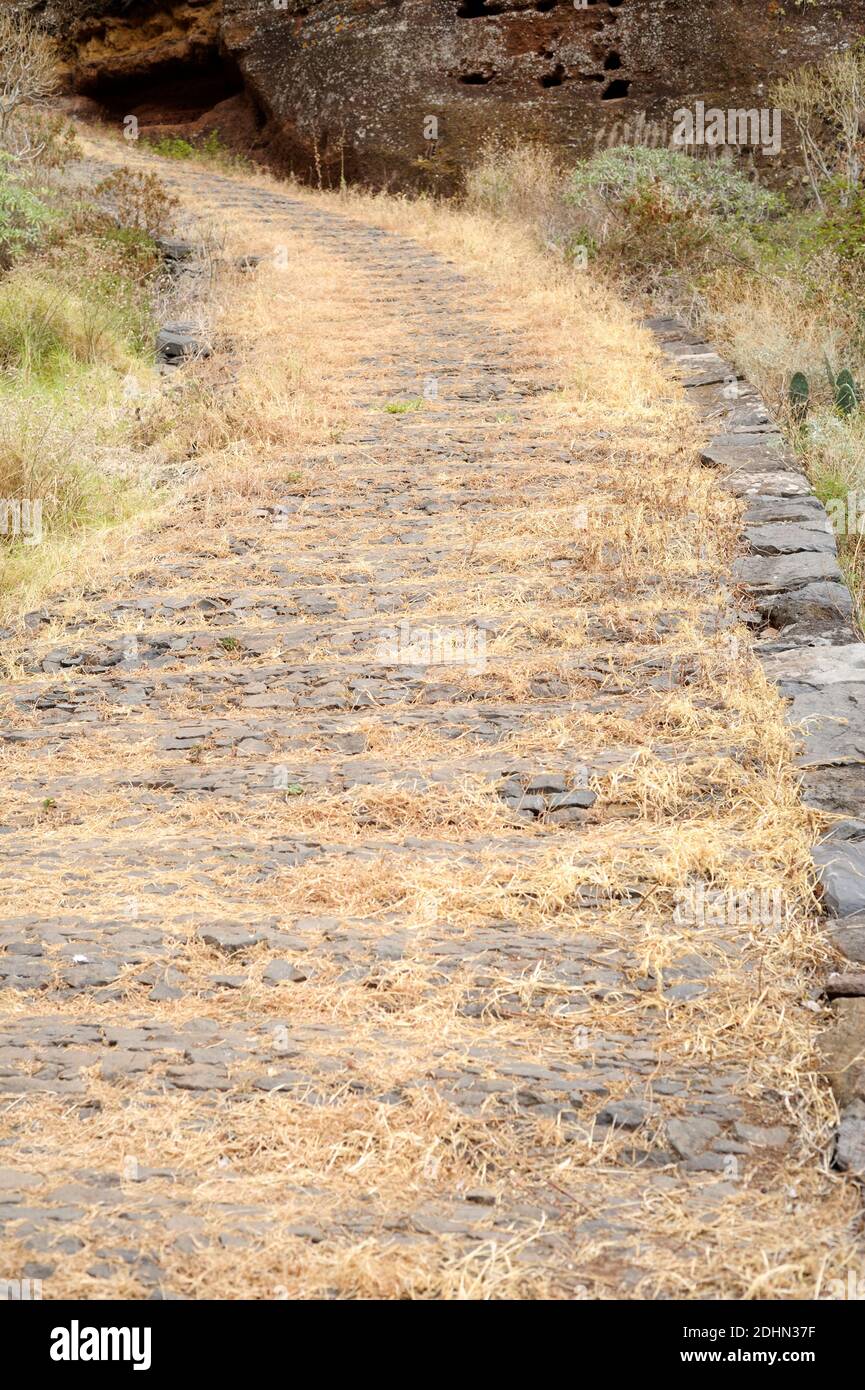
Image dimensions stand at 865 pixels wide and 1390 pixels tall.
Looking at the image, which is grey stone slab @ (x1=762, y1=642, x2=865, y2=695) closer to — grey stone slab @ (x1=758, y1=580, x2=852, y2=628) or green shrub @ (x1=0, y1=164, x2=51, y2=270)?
grey stone slab @ (x1=758, y1=580, x2=852, y2=628)

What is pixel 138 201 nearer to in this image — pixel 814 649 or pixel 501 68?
pixel 501 68

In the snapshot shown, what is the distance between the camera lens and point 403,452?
784cm

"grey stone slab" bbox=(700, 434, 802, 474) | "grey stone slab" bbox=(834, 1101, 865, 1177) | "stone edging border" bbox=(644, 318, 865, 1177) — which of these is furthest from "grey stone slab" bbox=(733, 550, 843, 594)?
"grey stone slab" bbox=(834, 1101, 865, 1177)

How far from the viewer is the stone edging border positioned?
3.20 m

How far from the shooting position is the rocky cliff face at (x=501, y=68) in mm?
14750

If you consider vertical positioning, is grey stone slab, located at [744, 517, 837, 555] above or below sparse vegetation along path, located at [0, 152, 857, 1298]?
above

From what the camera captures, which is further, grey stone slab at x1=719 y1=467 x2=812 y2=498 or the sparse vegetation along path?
grey stone slab at x1=719 y1=467 x2=812 y2=498

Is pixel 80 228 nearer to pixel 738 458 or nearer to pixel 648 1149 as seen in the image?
pixel 738 458

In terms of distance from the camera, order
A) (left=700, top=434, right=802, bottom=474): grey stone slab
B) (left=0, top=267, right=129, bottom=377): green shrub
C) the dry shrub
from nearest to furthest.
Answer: (left=700, top=434, right=802, bottom=474): grey stone slab → (left=0, top=267, right=129, bottom=377): green shrub → the dry shrub

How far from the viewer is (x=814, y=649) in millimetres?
5191

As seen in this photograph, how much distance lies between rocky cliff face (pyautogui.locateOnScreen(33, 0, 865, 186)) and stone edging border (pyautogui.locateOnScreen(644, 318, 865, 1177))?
7.64 meters

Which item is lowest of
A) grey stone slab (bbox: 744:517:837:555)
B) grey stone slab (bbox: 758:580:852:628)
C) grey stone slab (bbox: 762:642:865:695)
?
grey stone slab (bbox: 762:642:865:695)

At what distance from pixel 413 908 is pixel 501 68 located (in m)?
13.9
